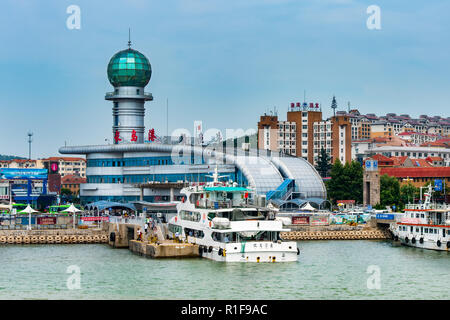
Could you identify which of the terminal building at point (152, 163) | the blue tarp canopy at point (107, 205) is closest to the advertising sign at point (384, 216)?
the terminal building at point (152, 163)

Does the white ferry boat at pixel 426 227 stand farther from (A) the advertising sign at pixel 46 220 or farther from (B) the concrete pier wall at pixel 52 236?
(A) the advertising sign at pixel 46 220

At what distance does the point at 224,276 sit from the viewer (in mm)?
48594

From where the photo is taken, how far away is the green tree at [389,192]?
4099 inches

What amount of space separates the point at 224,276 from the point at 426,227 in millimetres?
26893

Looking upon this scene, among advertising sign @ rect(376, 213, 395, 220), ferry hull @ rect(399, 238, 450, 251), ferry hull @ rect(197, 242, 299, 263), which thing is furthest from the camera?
advertising sign @ rect(376, 213, 395, 220)

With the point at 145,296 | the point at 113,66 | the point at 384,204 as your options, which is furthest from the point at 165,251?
the point at 113,66

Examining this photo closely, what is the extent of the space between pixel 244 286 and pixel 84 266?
14670 mm

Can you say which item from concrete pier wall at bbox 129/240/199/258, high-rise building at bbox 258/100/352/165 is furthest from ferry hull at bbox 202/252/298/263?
high-rise building at bbox 258/100/352/165

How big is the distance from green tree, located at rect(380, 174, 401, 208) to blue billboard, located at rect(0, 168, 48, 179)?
49.1 meters

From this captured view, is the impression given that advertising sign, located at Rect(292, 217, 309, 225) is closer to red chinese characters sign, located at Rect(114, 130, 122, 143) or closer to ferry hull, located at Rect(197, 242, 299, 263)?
ferry hull, located at Rect(197, 242, 299, 263)

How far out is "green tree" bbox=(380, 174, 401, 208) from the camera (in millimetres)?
104125

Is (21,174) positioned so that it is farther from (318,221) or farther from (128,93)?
(318,221)

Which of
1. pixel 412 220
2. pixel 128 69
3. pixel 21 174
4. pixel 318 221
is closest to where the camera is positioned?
pixel 412 220

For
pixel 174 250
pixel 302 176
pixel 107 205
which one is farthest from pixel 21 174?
pixel 174 250
